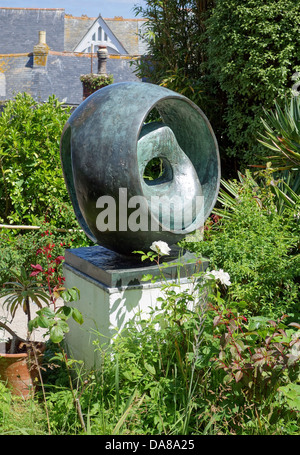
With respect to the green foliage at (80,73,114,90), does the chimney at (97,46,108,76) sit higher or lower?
higher

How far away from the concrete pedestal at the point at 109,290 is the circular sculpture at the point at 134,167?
18 centimetres

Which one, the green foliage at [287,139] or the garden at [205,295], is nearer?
the garden at [205,295]

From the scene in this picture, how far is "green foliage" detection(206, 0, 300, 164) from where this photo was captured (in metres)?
6.86

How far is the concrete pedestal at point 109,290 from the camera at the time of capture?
3.09 metres

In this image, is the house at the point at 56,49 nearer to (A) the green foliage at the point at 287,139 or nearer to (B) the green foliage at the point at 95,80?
(B) the green foliage at the point at 95,80

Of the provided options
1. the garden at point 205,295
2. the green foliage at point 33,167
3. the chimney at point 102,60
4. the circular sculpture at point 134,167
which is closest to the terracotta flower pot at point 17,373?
the garden at point 205,295

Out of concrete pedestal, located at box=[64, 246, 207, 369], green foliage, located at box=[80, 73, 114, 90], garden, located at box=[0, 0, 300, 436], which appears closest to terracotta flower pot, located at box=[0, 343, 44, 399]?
garden, located at box=[0, 0, 300, 436]

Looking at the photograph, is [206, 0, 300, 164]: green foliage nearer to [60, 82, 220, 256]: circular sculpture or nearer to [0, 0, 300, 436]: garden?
[0, 0, 300, 436]: garden

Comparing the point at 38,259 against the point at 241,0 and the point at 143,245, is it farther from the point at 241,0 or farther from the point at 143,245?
the point at 241,0

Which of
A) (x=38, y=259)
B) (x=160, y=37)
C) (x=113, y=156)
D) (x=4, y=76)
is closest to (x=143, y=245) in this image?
(x=113, y=156)

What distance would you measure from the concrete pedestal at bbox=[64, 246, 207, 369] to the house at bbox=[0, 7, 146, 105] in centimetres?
1598

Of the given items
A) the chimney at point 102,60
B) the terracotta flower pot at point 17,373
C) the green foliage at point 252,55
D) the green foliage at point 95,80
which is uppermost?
the chimney at point 102,60
